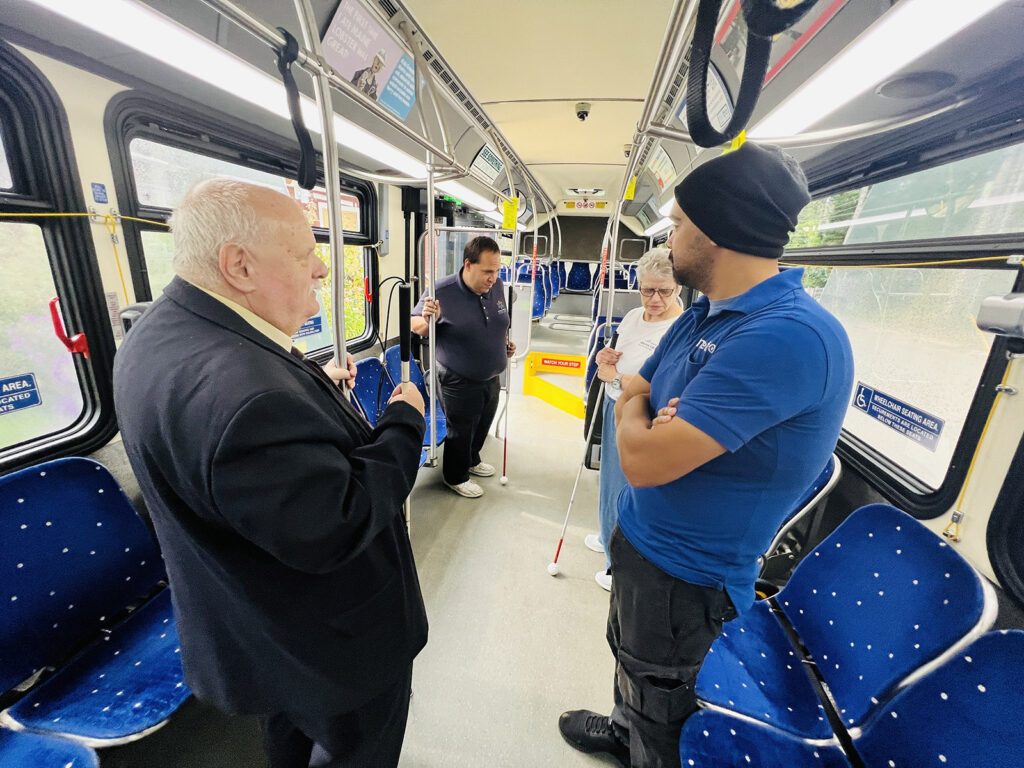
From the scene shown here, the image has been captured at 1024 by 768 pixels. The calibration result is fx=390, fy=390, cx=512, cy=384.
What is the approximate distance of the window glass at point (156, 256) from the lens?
1775 millimetres

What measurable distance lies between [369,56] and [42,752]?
2219mm

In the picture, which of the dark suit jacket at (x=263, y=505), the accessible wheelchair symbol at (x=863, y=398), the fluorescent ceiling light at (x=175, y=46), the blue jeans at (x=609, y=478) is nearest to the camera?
the dark suit jacket at (x=263, y=505)

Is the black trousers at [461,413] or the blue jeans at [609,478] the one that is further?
the black trousers at [461,413]

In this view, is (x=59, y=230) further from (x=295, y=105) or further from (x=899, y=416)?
(x=899, y=416)

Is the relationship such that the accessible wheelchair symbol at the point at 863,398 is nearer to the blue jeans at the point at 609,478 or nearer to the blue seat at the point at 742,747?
the blue jeans at the point at 609,478

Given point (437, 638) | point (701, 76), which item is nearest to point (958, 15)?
point (701, 76)

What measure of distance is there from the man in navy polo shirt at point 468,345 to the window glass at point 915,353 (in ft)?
6.62

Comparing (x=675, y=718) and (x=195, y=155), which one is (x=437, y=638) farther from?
(x=195, y=155)

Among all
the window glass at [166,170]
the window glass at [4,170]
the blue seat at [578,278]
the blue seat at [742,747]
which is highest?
the window glass at [166,170]

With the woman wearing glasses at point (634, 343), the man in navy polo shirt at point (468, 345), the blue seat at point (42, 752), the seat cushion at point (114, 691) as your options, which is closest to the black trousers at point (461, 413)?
the man in navy polo shirt at point (468, 345)

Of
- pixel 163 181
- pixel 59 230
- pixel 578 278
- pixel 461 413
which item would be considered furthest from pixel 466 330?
pixel 578 278

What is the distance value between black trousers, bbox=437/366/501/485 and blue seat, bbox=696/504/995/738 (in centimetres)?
202

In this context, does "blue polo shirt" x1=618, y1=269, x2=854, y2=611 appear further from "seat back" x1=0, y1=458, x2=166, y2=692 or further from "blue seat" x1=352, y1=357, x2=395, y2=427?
"blue seat" x1=352, y1=357, x2=395, y2=427

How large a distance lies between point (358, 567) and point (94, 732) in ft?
3.32
